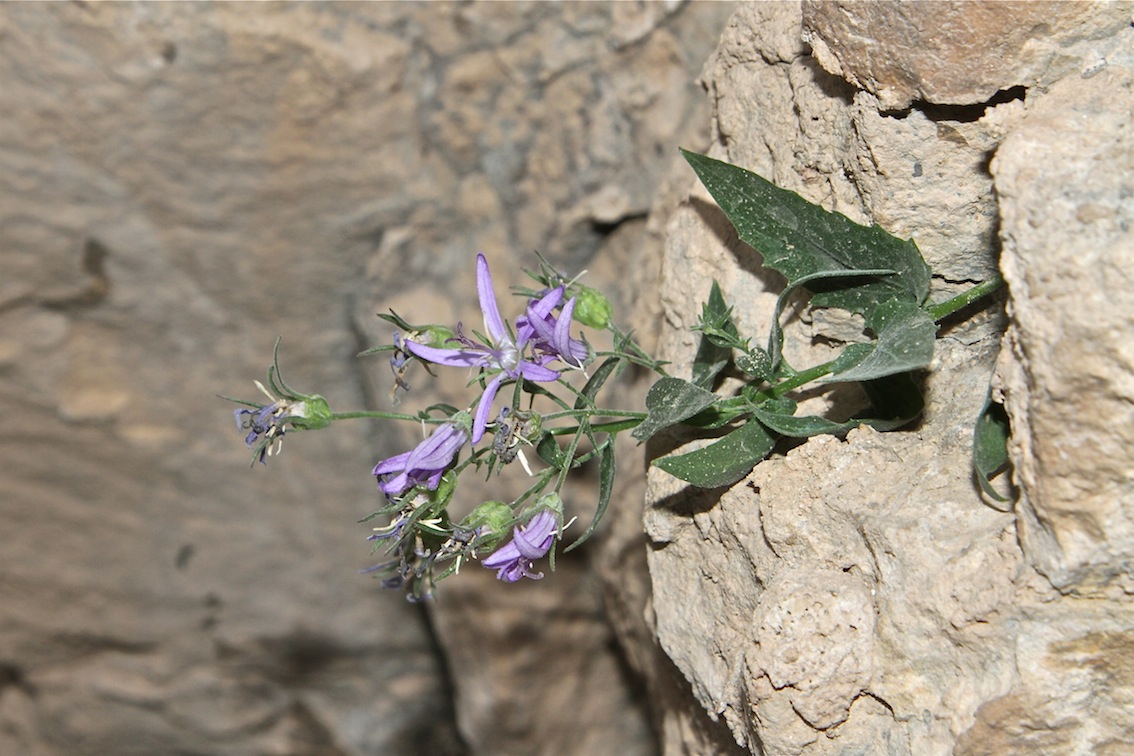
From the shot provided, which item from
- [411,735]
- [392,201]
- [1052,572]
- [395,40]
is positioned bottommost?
[1052,572]

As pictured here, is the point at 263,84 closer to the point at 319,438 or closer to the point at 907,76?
the point at 319,438

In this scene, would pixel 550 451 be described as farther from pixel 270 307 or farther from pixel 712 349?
pixel 270 307

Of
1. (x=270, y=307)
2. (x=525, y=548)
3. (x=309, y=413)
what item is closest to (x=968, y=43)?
(x=525, y=548)

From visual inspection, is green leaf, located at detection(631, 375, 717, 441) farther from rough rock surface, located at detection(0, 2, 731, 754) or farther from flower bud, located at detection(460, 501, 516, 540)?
rough rock surface, located at detection(0, 2, 731, 754)

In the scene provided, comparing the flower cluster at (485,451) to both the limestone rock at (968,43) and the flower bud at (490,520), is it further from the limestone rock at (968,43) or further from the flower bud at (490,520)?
the limestone rock at (968,43)

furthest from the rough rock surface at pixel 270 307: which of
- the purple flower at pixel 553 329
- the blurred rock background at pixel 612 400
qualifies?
the purple flower at pixel 553 329

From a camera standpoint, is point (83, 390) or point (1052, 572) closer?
point (1052, 572)

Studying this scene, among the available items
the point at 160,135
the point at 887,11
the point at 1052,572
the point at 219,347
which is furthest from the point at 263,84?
the point at 1052,572
